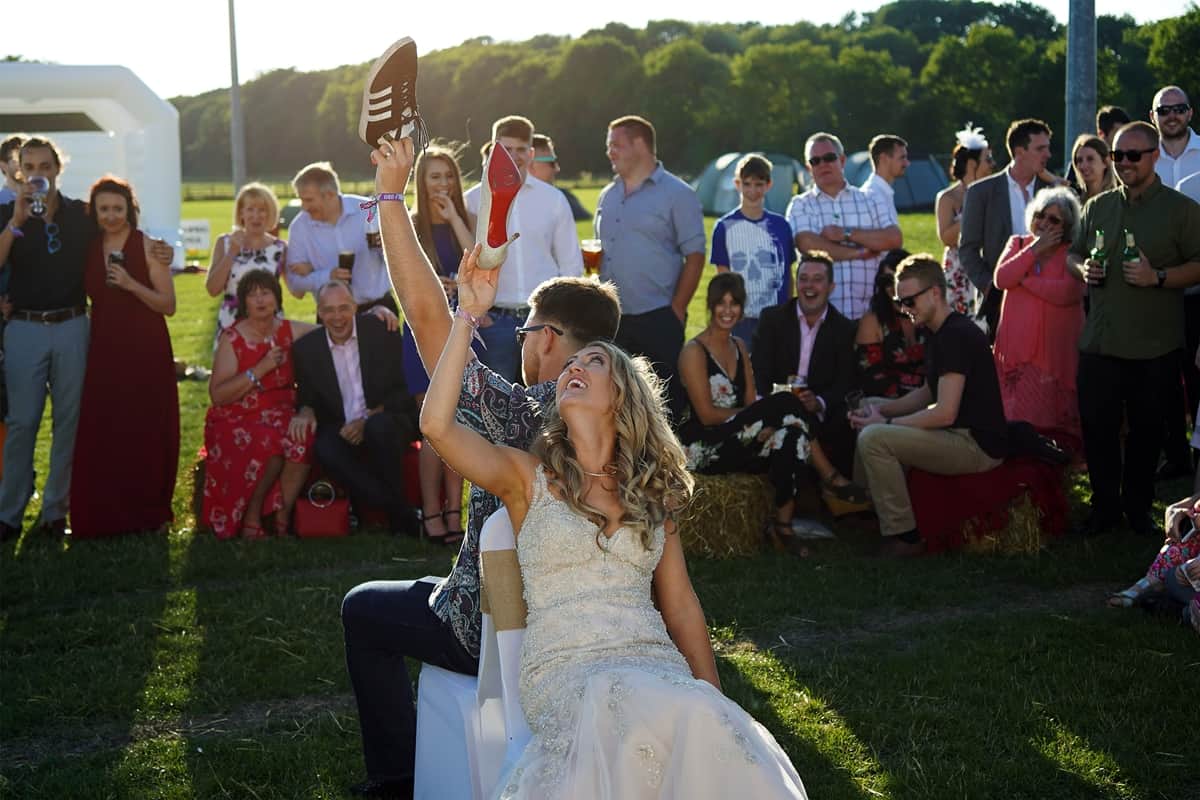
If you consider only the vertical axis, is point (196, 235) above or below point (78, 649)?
above

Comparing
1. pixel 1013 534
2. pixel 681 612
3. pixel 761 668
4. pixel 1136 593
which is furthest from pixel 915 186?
pixel 681 612

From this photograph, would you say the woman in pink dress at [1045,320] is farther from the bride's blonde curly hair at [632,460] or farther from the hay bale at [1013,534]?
the bride's blonde curly hair at [632,460]

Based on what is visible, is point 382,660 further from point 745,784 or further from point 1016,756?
point 1016,756

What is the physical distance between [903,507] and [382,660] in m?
3.33

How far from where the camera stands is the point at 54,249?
259 inches

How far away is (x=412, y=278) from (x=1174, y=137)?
5775 mm

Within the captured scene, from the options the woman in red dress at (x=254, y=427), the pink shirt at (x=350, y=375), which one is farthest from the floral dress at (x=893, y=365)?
the woman in red dress at (x=254, y=427)

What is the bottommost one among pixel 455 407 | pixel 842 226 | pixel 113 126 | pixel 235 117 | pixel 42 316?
pixel 42 316

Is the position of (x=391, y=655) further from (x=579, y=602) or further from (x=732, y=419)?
(x=732, y=419)

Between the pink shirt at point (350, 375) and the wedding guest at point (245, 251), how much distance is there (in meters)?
0.97

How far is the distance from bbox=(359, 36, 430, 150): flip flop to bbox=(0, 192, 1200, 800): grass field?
1.83m

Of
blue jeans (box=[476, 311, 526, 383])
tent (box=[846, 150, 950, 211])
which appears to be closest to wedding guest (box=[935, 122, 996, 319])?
blue jeans (box=[476, 311, 526, 383])

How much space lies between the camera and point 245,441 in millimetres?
6855

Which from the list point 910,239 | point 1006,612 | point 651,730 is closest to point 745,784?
point 651,730
